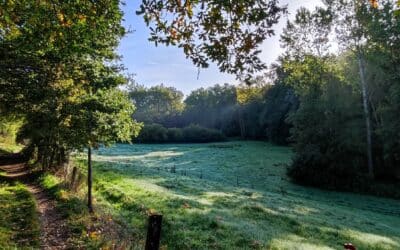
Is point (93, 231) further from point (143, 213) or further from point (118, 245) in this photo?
point (143, 213)

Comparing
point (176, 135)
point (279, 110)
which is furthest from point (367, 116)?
point (176, 135)

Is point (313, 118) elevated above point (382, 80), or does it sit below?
below

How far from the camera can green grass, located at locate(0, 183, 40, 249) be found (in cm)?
1150

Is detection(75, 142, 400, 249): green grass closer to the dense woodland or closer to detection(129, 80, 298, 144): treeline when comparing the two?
the dense woodland

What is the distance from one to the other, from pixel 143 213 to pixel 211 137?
87.3 metres

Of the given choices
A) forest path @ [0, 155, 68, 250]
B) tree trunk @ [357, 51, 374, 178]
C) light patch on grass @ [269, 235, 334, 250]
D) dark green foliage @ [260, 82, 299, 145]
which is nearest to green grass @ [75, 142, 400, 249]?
light patch on grass @ [269, 235, 334, 250]

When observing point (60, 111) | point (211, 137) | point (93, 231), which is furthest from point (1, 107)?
point (211, 137)

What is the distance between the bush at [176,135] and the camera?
10225 cm

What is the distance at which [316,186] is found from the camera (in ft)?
138

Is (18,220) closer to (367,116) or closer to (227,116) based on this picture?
(367,116)

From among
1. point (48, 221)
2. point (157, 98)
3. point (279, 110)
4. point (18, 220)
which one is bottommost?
point (48, 221)

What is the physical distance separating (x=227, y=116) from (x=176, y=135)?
932 inches

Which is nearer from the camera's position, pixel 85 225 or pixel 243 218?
pixel 85 225

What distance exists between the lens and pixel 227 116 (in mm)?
120938
